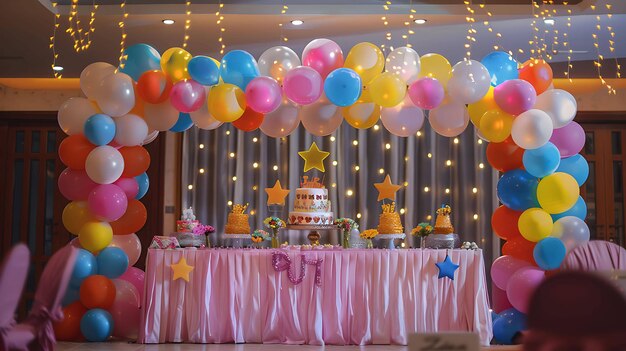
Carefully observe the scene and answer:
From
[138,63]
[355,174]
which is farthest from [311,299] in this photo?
[355,174]

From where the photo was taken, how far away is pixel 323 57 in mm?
6164

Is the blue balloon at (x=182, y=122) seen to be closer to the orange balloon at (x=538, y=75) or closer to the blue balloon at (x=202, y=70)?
the blue balloon at (x=202, y=70)

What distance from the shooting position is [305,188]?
6.74 meters

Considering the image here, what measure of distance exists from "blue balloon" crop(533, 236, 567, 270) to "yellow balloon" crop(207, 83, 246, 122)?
2416 mm

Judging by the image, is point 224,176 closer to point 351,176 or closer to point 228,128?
point 228,128

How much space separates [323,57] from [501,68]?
53.4 inches

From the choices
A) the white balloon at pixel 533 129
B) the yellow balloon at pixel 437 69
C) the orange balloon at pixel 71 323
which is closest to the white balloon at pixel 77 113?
the orange balloon at pixel 71 323

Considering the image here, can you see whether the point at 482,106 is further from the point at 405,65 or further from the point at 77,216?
the point at 77,216

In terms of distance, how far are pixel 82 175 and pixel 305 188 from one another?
175 cm

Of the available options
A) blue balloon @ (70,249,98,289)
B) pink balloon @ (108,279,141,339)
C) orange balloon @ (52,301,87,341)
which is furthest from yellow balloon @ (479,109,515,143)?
orange balloon @ (52,301,87,341)

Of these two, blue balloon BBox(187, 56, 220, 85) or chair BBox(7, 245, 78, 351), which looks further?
blue balloon BBox(187, 56, 220, 85)

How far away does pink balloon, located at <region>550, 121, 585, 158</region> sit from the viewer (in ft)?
20.5

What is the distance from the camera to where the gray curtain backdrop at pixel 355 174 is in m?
8.59

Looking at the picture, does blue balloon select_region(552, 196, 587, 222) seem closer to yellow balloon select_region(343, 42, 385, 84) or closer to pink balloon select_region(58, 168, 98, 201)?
yellow balloon select_region(343, 42, 385, 84)
